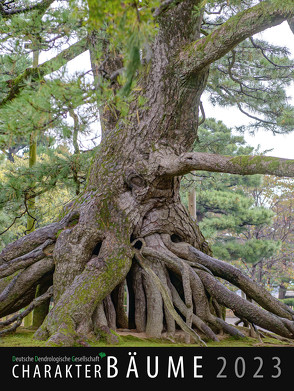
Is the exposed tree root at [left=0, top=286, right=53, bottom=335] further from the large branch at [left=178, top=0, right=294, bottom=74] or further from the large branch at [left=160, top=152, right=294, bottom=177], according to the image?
the large branch at [left=178, top=0, right=294, bottom=74]

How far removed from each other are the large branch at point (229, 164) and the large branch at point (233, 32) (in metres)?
0.79

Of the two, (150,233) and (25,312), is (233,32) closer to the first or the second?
(150,233)

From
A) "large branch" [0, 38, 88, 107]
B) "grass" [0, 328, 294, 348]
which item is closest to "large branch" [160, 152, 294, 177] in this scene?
"large branch" [0, 38, 88, 107]

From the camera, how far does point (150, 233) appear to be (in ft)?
11.5

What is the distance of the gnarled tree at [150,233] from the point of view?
10.3 feet

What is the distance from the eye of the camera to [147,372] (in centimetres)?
231

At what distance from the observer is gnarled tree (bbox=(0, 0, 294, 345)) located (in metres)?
3.13

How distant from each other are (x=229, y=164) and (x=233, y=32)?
99 cm

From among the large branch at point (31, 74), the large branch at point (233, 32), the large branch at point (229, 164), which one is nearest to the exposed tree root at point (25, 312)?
the large branch at point (229, 164)

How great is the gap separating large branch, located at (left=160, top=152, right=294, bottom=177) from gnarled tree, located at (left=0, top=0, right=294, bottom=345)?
0.5 inches

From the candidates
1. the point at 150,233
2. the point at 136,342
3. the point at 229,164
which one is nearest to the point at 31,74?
the point at 150,233

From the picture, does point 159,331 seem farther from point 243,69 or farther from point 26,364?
point 243,69

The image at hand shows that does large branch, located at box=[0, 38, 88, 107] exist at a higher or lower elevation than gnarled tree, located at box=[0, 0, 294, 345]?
higher

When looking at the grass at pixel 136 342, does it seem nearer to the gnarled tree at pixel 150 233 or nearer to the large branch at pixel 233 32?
the gnarled tree at pixel 150 233
